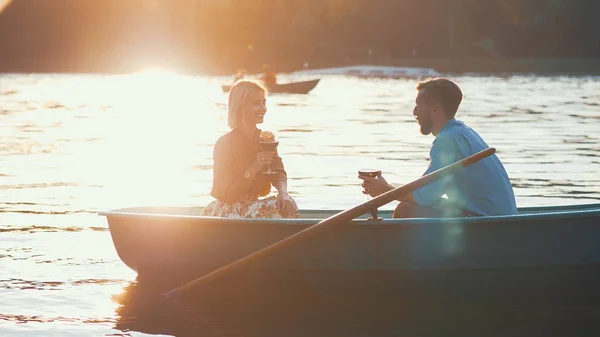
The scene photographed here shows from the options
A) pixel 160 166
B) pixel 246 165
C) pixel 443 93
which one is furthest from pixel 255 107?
pixel 160 166

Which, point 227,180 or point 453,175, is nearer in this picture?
point 453,175

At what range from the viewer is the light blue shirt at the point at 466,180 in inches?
326

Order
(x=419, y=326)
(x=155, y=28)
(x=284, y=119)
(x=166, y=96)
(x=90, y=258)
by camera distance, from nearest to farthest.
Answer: (x=419, y=326) → (x=90, y=258) → (x=284, y=119) → (x=166, y=96) → (x=155, y=28)

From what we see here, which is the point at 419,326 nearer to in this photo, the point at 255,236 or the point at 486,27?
the point at 255,236

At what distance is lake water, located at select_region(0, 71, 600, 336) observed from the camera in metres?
8.66

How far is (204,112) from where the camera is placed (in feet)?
131

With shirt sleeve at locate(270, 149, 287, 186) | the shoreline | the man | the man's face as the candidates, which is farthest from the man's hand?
the shoreline

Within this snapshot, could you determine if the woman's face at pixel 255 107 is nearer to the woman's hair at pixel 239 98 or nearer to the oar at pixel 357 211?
the woman's hair at pixel 239 98

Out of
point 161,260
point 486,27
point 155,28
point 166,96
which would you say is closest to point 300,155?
point 161,260

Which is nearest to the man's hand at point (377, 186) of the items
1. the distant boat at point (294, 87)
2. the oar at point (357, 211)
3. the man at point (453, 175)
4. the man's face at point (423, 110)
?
the man at point (453, 175)

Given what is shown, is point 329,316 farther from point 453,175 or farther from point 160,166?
point 160,166

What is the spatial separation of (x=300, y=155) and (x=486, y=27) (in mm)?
81948

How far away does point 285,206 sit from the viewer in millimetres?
8844

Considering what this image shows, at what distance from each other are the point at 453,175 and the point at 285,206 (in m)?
1.35
